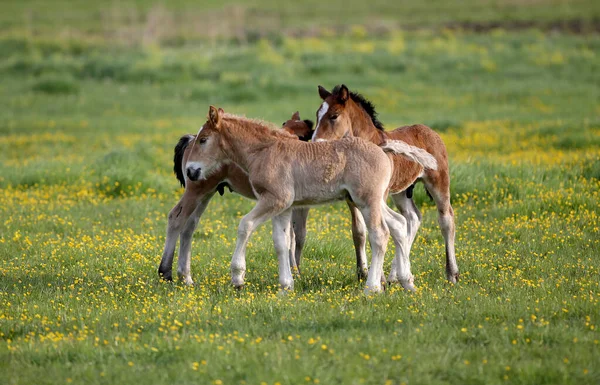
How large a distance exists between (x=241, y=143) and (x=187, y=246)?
152 cm

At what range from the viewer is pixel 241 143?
8914 mm

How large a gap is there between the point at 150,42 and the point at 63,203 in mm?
31555

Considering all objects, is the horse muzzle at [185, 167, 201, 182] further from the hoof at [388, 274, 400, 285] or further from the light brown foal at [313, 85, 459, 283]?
the hoof at [388, 274, 400, 285]

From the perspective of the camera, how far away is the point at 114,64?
33.2 meters

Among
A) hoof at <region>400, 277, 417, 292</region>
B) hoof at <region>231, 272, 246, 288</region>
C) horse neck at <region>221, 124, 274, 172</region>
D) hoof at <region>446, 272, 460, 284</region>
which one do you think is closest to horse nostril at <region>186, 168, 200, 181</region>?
horse neck at <region>221, 124, 274, 172</region>

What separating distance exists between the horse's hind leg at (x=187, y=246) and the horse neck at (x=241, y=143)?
32.1 inches

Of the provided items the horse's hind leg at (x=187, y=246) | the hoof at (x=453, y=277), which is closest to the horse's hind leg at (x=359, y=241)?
the hoof at (x=453, y=277)

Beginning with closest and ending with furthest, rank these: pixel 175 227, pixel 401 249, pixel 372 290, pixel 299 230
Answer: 1. pixel 372 290
2. pixel 401 249
3. pixel 175 227
4. pixel 299 230

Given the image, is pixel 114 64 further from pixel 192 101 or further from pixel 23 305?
pixel 23 305

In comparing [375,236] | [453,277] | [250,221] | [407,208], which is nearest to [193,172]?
[250,221]

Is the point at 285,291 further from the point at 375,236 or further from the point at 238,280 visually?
the point at 375,236

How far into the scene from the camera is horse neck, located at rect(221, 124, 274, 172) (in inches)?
350

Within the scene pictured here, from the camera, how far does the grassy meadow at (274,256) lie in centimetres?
643

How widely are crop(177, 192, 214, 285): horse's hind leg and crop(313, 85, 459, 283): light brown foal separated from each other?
5.41ft
